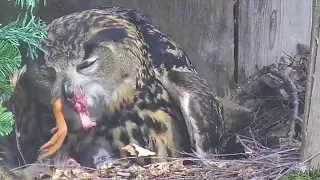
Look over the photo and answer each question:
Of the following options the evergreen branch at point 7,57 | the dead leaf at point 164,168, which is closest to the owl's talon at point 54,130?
the dead leaf at point 164,168

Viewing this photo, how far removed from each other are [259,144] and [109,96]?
0.49m

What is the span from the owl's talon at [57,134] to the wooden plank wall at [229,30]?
643mm

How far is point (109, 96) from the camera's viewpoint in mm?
1831

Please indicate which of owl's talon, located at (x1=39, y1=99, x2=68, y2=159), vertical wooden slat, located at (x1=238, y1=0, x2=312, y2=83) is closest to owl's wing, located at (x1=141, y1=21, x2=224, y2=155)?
owl's talon, located at (x1=39, y1=99, x2=68, y2=159)

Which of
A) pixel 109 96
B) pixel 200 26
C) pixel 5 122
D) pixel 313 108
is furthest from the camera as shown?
pixel 200 26

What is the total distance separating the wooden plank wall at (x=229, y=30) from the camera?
7.82 ft

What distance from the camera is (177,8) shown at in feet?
7.84

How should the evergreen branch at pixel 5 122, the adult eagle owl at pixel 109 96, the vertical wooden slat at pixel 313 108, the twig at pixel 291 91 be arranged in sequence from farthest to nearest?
the twig at pixel 291 91 → the adult eagle owl at pixel 109 96 → the vertical wooden slat at pixel 313 108 → the evergreen branch at pixel 5 122

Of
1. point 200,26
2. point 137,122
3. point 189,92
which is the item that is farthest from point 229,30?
point 137,122

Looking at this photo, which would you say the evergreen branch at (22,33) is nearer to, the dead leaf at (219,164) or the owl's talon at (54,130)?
the owl's talon at (54,130)

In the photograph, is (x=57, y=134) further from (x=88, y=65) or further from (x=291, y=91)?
(x=291, y=91)

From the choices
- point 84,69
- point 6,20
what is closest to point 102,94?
point 84,69

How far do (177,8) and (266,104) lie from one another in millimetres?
505

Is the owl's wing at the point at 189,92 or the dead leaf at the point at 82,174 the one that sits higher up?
the owl's wing at the point at 189,92
